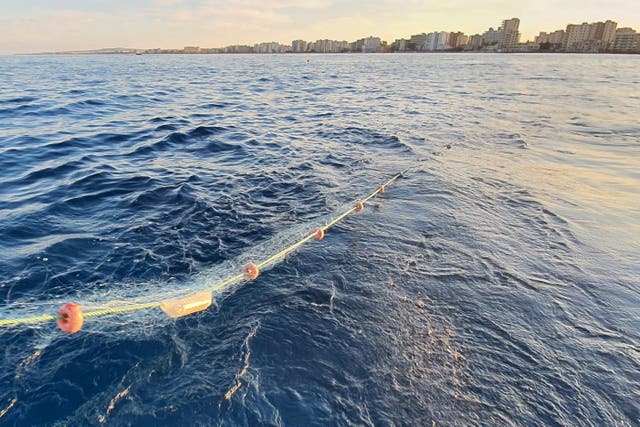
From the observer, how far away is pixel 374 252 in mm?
5375

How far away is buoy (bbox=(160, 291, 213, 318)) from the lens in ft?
10.8

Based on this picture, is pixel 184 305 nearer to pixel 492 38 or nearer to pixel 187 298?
pixel 187 298

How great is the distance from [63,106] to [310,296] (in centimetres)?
1796

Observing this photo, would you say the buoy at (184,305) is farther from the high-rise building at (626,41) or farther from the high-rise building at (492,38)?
the high-rise building at (492,38)

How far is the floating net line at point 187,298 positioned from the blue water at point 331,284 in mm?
132

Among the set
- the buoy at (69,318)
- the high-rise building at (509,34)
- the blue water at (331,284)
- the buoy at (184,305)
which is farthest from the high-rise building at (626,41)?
the buoy at (69,318)

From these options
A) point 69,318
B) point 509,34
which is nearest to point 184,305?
point 69,318

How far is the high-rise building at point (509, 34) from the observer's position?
17788cm

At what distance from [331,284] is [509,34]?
220m

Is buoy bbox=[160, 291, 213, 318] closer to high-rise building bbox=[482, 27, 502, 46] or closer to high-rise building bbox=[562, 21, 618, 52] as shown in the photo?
high-rise building bbox=[562, 21, 618, 52]

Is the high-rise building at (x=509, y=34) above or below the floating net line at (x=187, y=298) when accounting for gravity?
above

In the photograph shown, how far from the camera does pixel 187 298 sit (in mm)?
3443

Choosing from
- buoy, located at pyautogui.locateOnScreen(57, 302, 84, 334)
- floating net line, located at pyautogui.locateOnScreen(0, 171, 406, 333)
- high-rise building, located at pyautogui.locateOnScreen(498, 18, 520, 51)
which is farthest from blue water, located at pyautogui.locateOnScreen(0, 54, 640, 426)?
high-rise building, located at pyautogui.locateOnScreen(498, 18, 520, 51)

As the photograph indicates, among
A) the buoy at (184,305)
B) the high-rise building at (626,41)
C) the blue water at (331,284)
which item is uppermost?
the high-rise building at (626,41)
